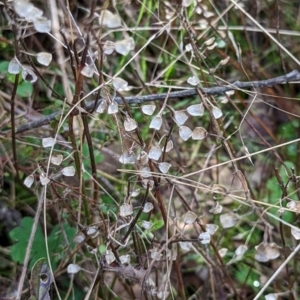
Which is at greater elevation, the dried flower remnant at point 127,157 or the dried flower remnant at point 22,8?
the dried flower remnant at point 22,8

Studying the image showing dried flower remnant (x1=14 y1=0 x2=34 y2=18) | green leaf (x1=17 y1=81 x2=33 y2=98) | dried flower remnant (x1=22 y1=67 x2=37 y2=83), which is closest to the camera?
dried flower remnant (x1=14 y1=0 x2=34 y2=18)

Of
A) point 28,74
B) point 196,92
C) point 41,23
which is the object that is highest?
point 41,23

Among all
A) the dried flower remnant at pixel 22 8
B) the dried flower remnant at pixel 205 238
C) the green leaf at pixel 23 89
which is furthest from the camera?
the green leaf at pixel 23 89

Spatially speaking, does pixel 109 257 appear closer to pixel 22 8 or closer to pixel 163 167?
pixel 163 167

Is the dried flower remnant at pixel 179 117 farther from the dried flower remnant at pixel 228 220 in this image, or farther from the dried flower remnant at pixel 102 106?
the dried flower remnant at pixel 228 220

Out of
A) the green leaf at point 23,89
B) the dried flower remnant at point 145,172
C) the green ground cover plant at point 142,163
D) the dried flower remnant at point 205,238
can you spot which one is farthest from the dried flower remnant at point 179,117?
the green leaf at point 23,89

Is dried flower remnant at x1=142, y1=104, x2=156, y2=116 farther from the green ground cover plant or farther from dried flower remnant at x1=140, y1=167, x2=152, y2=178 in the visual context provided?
dried flower remnant at x1=140, y1=167, x2=152, y2=178

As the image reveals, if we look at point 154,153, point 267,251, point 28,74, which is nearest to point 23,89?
point 28,74

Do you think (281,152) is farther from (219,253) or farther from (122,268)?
(122,268)

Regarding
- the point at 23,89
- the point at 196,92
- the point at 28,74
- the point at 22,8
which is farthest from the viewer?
the point at 23,89

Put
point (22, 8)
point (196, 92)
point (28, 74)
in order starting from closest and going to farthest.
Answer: point (22, 8)
point (28, 74)
point (196, 92)

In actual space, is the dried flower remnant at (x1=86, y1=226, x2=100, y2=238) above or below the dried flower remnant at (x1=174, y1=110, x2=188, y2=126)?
below

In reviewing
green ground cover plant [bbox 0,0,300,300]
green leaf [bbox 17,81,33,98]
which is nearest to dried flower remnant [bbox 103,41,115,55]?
green ground cover plant [bbox 0,0,300,300]
